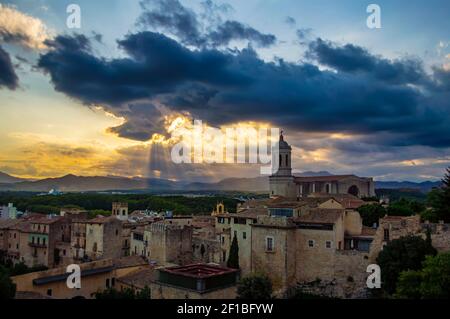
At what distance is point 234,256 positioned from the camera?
32.4 meters

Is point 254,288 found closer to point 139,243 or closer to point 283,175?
point 139,243

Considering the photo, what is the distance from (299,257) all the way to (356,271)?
12.9ft

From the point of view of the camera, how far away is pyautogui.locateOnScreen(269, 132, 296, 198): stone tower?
5625 cm

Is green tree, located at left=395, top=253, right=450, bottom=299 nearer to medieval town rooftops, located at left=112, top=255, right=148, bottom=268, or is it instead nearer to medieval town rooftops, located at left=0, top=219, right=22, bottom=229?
medieval town rooftops, located at left=112, top=255, right=148, bottom=268

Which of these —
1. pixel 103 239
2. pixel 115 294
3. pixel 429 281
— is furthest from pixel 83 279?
pixel 429 281

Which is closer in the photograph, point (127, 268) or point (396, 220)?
point (396, 220)

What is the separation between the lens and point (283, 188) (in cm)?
5662

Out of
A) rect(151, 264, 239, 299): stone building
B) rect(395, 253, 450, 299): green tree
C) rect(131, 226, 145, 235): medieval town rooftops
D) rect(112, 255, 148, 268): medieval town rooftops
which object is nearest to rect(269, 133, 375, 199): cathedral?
rect(131, 226, 145, 235): medieval town rooftops

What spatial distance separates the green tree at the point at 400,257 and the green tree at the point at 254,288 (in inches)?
269

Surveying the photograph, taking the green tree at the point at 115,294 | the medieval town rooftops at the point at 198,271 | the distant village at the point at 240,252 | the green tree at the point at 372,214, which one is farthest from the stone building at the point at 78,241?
the green tree at the point at 372,214

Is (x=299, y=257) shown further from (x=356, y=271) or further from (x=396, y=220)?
(x=396, y=220)

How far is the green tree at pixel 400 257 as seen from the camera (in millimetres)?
24234

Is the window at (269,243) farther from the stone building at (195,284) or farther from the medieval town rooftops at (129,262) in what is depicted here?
the medieval town rooftops at (129,262)
